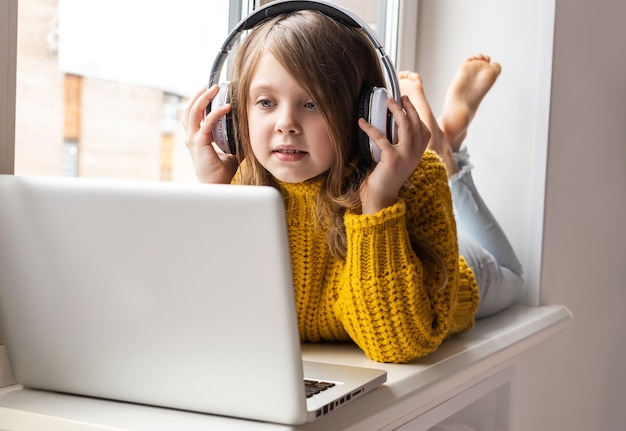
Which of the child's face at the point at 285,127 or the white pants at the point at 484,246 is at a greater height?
the child's face at the point at 285,127

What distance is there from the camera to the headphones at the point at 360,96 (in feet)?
2.80

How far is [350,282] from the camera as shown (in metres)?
0.90

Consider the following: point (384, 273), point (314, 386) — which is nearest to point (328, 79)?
point (384, 273)

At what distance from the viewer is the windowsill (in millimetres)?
654

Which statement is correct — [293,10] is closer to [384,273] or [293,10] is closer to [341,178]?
[341,178]

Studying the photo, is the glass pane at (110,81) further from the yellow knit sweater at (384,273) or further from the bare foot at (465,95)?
the bare foot at (465,95)

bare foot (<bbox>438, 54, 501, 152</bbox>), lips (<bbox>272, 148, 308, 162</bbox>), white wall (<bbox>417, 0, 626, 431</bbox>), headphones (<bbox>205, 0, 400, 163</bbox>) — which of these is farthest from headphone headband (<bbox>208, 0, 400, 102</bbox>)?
white wall (<bbox>417, 0, 626, 431</bbox>)

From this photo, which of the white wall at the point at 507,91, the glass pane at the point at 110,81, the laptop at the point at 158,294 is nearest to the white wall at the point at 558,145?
the white wall at the point at 507,91

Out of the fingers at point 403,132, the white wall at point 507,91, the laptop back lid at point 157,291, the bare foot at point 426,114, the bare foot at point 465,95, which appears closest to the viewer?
the laptop back lid at point 157,291

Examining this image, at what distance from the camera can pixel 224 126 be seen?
0.90 m

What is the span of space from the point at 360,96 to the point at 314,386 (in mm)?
332

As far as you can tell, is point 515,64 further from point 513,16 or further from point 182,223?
point 182,223

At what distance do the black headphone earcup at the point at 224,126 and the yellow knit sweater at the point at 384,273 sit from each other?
8cm

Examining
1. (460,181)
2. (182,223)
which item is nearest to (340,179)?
(182,223)
